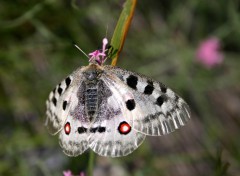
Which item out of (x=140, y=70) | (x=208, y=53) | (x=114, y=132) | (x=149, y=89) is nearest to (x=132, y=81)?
(x=149, y=89)

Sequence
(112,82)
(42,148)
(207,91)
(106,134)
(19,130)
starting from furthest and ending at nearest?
(207,91) < (42,148) < (19,130) < (112,82) < (106,134)

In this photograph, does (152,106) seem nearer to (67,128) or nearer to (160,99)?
(160,99)

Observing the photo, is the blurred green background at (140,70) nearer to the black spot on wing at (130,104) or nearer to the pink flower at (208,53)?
the pink flower at (208,53)

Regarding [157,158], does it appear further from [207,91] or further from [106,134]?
[106,134]

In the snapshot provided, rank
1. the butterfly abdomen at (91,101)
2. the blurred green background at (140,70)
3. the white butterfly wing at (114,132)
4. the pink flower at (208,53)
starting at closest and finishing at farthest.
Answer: the white butterfly wing at (114,132) < the butterfly abdomen at (91,101) < the blurred green background at (140,70) < the pink flower at (208,53)

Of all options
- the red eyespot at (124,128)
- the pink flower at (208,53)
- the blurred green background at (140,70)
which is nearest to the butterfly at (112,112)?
the red eyespot at (124,128)

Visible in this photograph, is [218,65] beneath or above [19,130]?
above

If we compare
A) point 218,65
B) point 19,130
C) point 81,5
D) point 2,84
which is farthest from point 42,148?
point 218,65

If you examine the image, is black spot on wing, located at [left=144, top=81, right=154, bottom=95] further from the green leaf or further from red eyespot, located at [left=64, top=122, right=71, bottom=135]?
red eyespot, located at [left=64, top=122, right=71, bottom=135]
